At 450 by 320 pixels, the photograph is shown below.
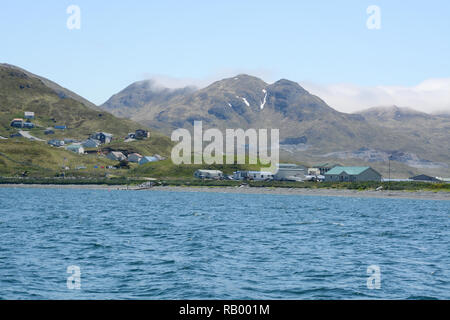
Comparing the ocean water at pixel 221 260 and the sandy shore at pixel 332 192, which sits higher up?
the ocean water at pixel 221 260

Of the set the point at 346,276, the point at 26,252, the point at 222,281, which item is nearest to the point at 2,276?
the point at 26,252

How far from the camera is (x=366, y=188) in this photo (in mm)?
176250

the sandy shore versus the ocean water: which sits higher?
the ocean water

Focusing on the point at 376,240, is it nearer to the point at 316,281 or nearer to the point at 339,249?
the point at 339,249

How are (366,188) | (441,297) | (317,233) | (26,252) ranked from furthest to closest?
(366,188)
(317,233)
(26,252)
(441,297)

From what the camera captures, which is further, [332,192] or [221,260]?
[332,192]

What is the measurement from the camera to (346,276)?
34719 millimetres

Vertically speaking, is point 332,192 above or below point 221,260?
below

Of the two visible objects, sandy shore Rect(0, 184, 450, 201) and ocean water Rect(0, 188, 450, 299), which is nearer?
ocean water Rect(0, 188, 450, 299)

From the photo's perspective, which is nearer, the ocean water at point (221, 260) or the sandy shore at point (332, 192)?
the ocean water at point (221, 260)
